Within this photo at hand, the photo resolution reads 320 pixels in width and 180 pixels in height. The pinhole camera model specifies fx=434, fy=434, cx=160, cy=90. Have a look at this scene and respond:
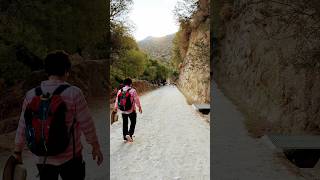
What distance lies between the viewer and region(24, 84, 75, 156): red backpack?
3.45 meters

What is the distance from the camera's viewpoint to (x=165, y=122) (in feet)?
56.4

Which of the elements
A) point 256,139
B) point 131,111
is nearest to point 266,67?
point 256,139

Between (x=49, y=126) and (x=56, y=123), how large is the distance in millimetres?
59

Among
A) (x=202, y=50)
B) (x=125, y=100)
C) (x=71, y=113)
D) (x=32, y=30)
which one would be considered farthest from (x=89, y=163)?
(x=202, y=50)

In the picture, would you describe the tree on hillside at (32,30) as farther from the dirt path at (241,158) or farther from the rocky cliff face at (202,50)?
the rocky cliff face at (202,50)

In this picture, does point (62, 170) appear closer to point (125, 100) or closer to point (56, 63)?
point (56, 63)

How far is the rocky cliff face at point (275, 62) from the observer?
33.7ft

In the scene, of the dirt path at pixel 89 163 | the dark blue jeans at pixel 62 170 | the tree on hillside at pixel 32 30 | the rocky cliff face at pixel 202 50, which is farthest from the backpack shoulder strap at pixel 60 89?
the rocky cliff face at pixel 202 50

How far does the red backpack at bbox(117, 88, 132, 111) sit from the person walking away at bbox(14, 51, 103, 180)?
7134 millimetres

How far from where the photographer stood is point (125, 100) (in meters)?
10.9

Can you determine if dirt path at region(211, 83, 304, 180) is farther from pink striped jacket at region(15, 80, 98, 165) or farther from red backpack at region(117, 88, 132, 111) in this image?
pink striped jacket at region(15, 80, 98, 165)

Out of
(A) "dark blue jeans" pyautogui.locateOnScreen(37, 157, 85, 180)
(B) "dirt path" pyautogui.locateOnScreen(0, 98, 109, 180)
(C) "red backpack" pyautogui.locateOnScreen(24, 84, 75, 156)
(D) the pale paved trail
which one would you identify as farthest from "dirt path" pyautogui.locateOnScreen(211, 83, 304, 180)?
(C) "red backpack" pyautogui.locateOnScreen(24, 84, 75, 156)

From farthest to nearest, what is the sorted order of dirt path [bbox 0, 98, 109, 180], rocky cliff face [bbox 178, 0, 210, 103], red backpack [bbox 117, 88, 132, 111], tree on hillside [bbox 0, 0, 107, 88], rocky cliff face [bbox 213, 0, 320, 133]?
1. rocky cliff face [bbox 178, 0, 210, 103]
2. red backpack [bbox 117, 88, 132, 111]
3. rocky cliff face [bbox 213, 0, 320, 133]
4. tree on hillside [bbox 0, 0, 107, 88]
5. dirt path [bbox 0, 98, 109, 180]

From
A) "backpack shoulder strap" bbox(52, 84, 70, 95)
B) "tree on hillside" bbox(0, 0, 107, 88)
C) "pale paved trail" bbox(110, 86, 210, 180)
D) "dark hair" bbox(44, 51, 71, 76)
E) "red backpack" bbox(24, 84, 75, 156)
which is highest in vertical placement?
"tree on hillside" bbox(0, 0, 107, 88)
